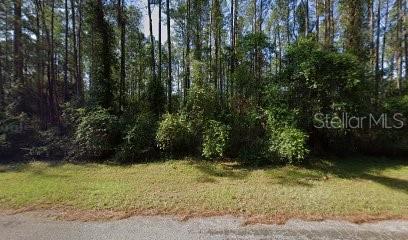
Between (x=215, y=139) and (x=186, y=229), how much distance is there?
16.6 ft

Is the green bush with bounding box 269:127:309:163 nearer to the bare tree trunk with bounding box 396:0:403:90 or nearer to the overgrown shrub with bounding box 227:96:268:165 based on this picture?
the overgrown shrub with bounding box 227:96:268:165

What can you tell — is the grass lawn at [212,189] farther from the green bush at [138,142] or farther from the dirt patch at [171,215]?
the green bush at [138,142]

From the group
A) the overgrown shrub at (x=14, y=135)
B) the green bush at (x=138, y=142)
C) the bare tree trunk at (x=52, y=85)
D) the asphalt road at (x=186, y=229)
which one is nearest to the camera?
the asphalt road at (x=186, y=229)

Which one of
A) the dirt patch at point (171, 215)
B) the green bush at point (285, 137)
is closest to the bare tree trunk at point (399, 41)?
the green bush at point (285, 137)

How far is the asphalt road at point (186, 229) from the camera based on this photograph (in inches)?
170

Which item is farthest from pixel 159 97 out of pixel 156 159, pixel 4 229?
pixel 4 229

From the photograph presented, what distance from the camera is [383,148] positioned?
435 inches

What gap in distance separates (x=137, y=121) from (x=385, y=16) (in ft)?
53.2

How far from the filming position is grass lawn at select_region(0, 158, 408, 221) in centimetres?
541

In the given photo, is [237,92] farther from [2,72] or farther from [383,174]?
[2,72]

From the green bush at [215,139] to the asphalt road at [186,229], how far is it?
4.33 meters

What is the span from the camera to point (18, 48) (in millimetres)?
17609

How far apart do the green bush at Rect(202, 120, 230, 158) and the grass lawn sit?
0.45m

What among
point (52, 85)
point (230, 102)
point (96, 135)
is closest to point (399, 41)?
point (230, 102)
